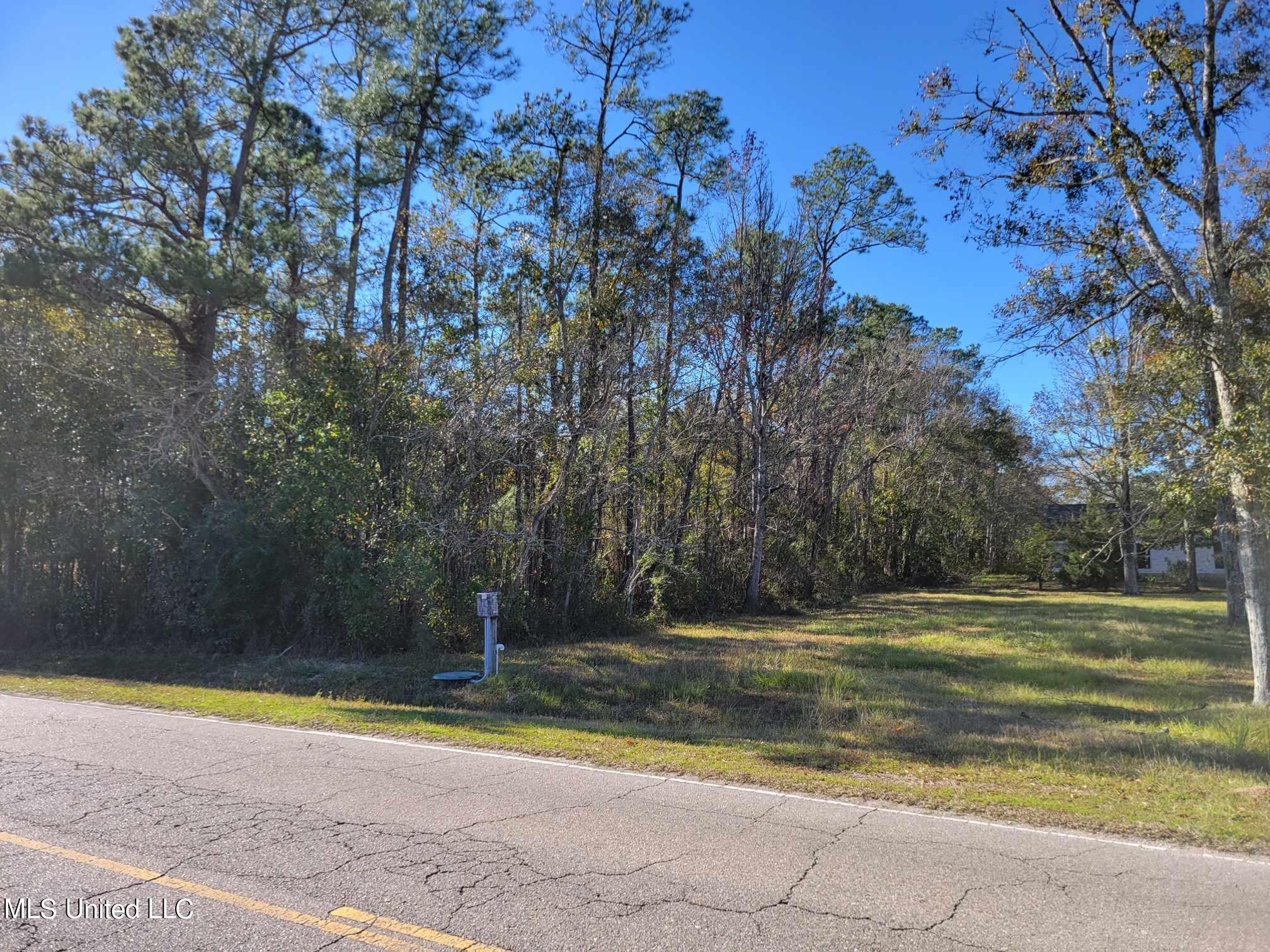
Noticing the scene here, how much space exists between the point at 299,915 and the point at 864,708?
8.73 meters

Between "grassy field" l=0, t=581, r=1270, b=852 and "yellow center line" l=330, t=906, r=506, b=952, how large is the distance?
12.2 feet

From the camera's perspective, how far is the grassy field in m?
6.99

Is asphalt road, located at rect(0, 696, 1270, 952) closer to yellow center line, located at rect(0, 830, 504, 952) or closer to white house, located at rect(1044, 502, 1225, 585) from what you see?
yellow center line, located at rect(0, 830, 504, 952)

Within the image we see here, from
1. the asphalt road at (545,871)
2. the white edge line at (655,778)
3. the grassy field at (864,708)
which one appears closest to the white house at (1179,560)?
the grassy field at (864,708)

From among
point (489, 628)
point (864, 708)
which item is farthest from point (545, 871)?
point (489, 628)

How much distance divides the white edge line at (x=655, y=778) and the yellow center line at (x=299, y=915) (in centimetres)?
340

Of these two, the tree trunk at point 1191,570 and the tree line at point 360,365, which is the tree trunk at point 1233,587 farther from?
the tree trunk at point 1191,570

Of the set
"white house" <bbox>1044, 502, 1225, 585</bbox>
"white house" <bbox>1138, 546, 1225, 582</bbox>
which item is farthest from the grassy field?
"white house" <bbox>1138, 546, 1225, 582</bbox>

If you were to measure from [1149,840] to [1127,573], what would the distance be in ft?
125

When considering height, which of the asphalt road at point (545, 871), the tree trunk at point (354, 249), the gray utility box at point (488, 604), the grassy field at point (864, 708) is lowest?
the grassy field at point (864, 708)

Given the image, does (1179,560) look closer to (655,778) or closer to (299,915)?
(655,778)

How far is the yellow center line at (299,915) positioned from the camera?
380 cm

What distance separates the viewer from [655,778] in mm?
7129

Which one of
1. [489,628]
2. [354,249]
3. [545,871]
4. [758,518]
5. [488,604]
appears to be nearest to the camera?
[545,871]
